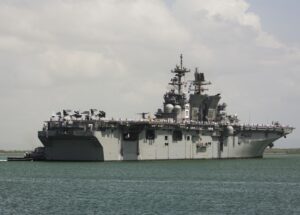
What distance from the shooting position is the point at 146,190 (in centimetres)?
4275

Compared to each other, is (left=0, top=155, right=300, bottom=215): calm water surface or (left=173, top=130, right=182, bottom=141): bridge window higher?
(left=173, top=130, right=182, bottom=141): bridge window

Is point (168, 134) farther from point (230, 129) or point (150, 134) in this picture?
point (230, 129)

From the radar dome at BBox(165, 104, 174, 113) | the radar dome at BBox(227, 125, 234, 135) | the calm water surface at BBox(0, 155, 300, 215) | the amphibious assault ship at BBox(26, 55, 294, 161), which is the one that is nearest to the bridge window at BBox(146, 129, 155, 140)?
the amphibious assault ship at BBox(26, 55, 294, 161)

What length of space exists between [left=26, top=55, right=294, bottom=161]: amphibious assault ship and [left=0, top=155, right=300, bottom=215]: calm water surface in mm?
4778

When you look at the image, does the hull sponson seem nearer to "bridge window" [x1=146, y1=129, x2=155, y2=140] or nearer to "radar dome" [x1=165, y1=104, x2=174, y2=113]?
"bridge window" [x1=146, y1=129, x2=155, y2=140]

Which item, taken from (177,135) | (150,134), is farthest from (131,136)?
(177,135)

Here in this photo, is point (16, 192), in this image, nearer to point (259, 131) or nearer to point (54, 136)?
point (54, 136)

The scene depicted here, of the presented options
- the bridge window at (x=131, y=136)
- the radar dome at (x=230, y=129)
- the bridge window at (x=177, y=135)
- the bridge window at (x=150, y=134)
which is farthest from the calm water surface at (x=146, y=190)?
the radar dome at (x=230, y=129)

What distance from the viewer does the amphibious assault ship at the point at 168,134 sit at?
6756 cm

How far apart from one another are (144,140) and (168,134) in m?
3.22

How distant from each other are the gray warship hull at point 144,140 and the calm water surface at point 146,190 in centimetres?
452

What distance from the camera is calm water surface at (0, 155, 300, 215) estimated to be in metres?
34.2

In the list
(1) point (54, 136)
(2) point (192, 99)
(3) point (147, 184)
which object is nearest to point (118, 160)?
(1) point (54, 136)

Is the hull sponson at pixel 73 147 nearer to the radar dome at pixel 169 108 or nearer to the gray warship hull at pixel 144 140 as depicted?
the gray warship hull at pixel 144 140
